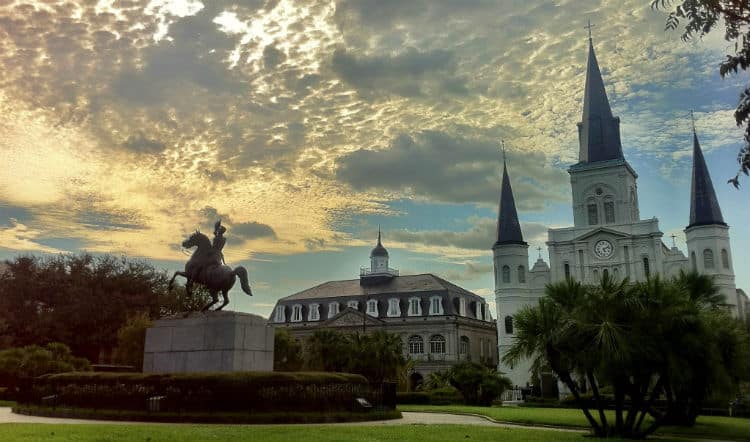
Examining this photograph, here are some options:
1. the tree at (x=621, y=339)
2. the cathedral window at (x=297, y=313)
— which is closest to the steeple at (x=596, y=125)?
the cathedral window at (x=297, y=313)

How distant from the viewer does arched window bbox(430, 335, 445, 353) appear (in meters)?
75.2

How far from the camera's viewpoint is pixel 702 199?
2475 inches

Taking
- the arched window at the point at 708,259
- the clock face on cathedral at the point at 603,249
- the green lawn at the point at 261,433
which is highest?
the clock face on cathedral at the point at 603,249

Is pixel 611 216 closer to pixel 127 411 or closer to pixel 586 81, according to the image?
pixel 586 81

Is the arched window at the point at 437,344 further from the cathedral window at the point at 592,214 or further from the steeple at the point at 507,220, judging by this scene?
the cathedral window at the point at 592,214

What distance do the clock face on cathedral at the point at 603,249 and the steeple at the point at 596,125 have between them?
32.8ft

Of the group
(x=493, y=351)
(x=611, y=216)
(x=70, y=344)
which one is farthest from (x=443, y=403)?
(x=493, y=351)

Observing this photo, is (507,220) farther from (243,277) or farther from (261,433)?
(261,433)

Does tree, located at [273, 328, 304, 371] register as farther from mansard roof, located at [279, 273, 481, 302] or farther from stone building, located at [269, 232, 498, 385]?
mansard roof, located at [279, 273, 481, 302]

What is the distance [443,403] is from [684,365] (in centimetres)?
2674

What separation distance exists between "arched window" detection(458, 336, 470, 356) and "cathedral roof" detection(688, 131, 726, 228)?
28.7 meters

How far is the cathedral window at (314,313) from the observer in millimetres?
82188

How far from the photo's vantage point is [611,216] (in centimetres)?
6788

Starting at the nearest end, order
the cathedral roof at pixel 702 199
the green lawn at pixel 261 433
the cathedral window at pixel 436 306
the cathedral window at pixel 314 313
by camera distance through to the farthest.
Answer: the green lawn at pixel 261 433 → the cathedral roof at pixel 702 199 → the cathedral window at pixel 436 306 → the cathedral window at pixel 314 313
